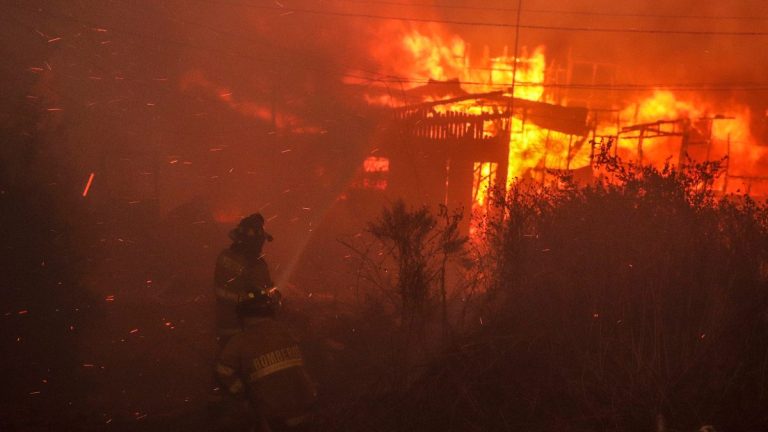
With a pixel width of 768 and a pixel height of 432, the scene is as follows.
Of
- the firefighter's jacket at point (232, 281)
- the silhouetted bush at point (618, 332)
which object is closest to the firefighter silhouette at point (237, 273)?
the firefighter's jacket at point (232, 281)

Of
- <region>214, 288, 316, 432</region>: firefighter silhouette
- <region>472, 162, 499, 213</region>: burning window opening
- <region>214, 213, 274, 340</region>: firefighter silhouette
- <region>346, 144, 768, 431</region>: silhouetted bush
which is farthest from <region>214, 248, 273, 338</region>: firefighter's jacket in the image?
<region>472, 162, 499, 213</region>: burning window opening

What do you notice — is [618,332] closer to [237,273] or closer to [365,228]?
[237,273]

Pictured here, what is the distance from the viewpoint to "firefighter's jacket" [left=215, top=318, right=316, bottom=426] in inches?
150

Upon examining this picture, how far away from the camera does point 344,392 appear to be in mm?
6023

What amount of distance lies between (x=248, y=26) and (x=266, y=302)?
24.2 meters

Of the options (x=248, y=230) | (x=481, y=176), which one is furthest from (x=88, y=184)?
(x=248, y=230)

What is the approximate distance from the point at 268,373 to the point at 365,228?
10808mm

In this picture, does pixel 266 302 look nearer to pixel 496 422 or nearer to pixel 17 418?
pixel 496 422

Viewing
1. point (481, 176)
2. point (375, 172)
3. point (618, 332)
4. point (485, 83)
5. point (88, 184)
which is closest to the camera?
point (618, 332)

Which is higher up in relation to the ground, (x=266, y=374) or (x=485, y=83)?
(x=485, y=83)

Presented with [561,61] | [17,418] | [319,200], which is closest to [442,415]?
[17,418]

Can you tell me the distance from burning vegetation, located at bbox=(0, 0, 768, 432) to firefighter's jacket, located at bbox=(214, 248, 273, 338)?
1.11m

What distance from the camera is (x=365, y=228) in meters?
14.6

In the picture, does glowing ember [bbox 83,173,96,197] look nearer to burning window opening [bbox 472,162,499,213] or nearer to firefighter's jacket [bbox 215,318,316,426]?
burning window opening [bbox 472,162,499,213]
